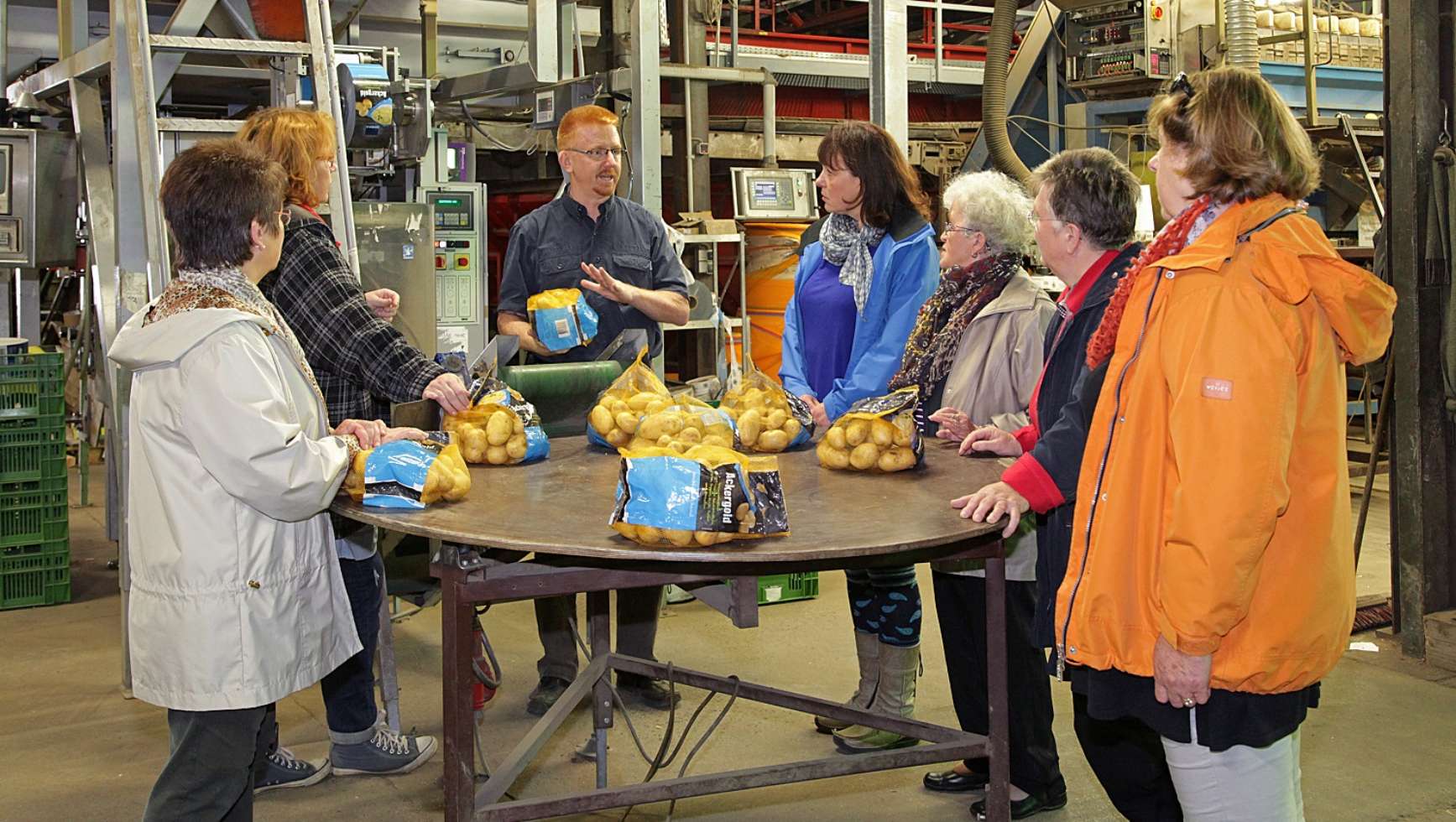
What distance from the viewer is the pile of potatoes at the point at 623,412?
2.92 m

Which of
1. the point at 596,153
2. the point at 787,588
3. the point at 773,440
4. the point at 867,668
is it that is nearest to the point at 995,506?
the point at 773,440

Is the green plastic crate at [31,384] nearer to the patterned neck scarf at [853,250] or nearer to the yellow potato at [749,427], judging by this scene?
the patterned neck scarf at [853,250]

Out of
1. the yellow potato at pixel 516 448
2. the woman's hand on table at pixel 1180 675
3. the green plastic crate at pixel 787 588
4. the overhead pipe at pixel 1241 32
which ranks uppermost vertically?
the overhead pipe at pixel 1241 32

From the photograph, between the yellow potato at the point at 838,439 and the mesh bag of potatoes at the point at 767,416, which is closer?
the yellow potato at the point at 838,439

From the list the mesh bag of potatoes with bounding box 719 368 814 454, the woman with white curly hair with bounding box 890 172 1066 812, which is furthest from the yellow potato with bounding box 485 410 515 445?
the woman with white curly hair with bounding box 890 172 1066 812

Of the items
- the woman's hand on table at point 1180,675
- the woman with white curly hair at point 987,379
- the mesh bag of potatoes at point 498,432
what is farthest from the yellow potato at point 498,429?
the woman's hand on table at point 1180,675

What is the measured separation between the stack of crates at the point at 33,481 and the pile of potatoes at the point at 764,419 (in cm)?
376

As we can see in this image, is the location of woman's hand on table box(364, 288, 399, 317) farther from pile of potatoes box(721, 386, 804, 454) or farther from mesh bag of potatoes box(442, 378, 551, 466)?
pile of potatoes box(721, 386, 804, 454)

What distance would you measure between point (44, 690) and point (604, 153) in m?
2.60

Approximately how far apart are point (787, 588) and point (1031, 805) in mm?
2216

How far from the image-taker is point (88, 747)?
153 inches

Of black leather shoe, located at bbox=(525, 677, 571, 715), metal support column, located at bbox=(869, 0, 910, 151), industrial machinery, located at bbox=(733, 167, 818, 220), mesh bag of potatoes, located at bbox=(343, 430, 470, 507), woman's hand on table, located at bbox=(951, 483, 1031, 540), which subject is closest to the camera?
woman's hand on table, located at bbox=(951, 483, 1031, 540)

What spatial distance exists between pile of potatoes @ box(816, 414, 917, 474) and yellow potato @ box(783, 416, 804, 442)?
0.95ft

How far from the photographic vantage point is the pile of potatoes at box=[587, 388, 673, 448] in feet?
9.59
